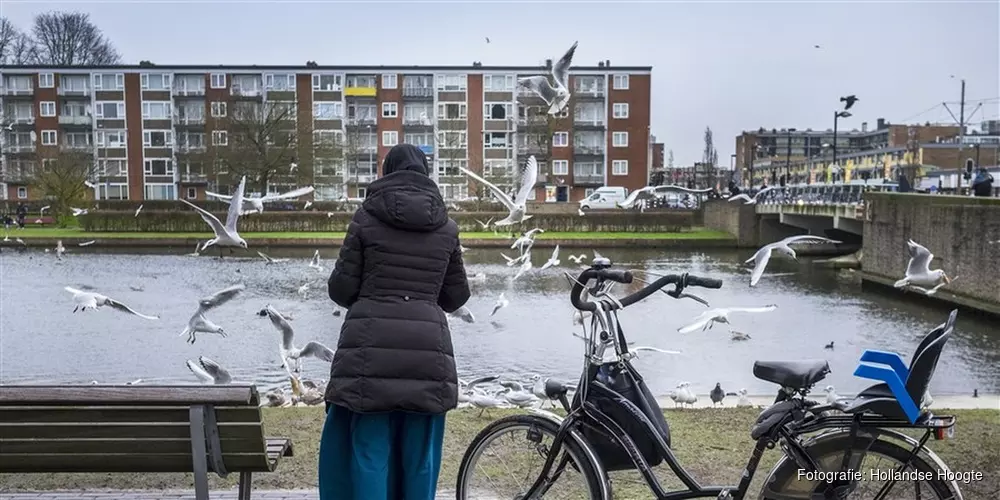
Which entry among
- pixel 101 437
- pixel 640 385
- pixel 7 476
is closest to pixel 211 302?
pixel 7 476

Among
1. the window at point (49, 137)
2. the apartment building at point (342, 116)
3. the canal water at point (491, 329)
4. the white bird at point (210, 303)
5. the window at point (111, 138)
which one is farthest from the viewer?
Answer: the window at point (49, 137)

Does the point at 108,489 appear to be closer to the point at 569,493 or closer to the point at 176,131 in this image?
the point at 569,493

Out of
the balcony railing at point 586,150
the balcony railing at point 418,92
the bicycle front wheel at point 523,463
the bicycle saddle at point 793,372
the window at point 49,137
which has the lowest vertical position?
the bicycle front wheel at point 523,463

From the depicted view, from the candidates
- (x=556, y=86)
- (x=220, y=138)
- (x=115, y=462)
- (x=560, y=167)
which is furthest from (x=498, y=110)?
(x=115, y=462)

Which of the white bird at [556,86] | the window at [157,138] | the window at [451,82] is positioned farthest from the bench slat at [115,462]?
the window at [157,138]

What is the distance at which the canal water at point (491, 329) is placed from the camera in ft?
47.2

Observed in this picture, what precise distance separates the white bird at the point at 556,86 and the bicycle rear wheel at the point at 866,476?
10018 millimetres

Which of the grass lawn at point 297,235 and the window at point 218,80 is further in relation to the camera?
the window at point 218,80

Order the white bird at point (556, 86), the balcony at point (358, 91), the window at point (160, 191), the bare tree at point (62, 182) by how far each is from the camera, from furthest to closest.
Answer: the window at point (160, 191)
the balcony at point (358, 91)
the bare tree at point (62, 182)
the white bird at point (556, 86)

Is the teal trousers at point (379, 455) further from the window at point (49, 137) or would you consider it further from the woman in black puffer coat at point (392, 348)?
the window at point (49, 137)

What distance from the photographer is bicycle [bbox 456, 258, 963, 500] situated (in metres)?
3.53

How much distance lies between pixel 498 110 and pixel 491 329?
55.6m

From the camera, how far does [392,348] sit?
3.66 m

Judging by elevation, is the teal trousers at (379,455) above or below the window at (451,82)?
below
